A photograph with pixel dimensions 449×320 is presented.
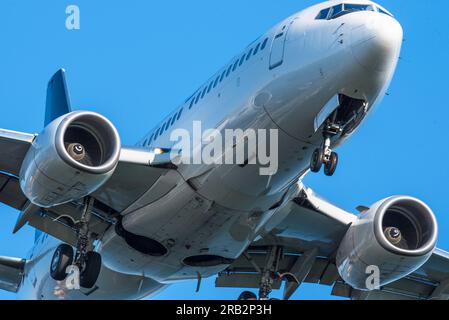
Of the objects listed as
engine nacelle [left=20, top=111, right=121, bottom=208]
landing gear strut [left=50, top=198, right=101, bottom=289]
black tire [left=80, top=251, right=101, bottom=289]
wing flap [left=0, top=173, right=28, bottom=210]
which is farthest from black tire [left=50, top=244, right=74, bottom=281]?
engine nacelle [left=20, top=111, right=121, bottom=208]

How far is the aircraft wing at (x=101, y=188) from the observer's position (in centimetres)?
2086

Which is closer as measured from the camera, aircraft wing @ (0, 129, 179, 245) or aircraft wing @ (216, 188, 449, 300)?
aircraft wing @ (0, 129, 179, 245)

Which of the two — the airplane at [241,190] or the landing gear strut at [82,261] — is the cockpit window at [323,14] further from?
the landing gear strut at [82,261]

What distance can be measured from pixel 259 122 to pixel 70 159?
13.1 feet

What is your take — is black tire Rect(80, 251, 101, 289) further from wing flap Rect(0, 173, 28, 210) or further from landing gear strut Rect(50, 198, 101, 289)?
wing flap Rect(0, 173, 28, 210)

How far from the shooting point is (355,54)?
18406 mm

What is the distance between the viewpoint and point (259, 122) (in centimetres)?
1952

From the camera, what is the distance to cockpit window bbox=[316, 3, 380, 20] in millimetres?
19344

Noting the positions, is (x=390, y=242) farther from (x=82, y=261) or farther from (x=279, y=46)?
(x=82, y=261)

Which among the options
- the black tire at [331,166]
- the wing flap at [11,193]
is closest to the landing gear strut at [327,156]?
the black tire at [331,166]

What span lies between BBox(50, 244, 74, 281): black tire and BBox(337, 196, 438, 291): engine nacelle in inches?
266

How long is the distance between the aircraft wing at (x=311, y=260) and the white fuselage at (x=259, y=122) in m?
1.07

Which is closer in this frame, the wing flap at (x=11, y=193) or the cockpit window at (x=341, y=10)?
the cockpit window at (x=341, y=10)
